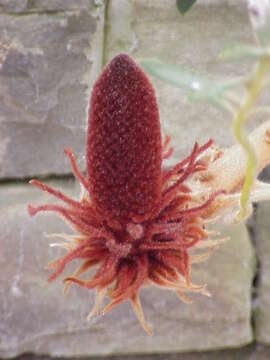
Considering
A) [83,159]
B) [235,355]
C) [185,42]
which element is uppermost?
[185,42]

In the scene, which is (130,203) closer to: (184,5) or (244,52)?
(244,52)

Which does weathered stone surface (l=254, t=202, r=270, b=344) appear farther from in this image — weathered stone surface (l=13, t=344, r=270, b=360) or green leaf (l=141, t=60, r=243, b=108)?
green leaf (l=141, t=60, r=243, b=108)

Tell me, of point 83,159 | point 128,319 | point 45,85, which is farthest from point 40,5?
point 128,319

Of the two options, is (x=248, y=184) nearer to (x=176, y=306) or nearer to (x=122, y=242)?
(x=122, y=242)

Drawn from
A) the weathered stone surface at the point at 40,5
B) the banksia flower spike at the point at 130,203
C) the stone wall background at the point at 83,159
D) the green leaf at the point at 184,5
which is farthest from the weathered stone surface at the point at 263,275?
the weathered stone surface at the point at 40,5

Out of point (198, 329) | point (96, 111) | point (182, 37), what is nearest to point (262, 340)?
point (198, 329)
